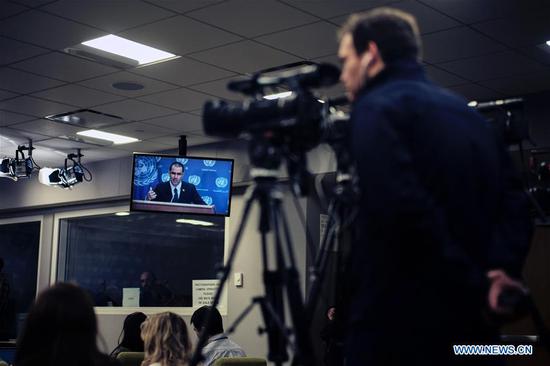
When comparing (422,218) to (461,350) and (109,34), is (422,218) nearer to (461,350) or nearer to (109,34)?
(461,350)

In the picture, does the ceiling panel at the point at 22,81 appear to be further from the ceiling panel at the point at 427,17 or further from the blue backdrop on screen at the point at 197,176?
the ceiling panel at the point at 427,17

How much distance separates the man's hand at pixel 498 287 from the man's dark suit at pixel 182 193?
575 cm

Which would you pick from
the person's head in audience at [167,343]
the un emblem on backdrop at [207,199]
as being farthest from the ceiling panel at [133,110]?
the person's head in audience at [167,343]

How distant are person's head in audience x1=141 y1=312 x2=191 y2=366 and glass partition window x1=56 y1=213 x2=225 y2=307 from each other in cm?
438

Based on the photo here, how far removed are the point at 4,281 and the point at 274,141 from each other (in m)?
7.98

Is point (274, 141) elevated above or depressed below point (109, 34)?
below

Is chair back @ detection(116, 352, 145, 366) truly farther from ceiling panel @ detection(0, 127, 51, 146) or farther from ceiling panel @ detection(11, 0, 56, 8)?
ceiling panel @ detection(0, 127, 51, 146)

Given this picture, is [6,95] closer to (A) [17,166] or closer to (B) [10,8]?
(A) [17,166]

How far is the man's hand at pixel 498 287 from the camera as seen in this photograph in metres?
1.51

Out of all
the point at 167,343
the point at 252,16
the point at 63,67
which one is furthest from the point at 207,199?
the point at 167,343

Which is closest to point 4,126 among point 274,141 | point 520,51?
point 520,51

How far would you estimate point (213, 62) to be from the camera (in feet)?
19.2

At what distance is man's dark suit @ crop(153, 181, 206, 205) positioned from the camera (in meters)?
7.16

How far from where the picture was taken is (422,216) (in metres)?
1.47
